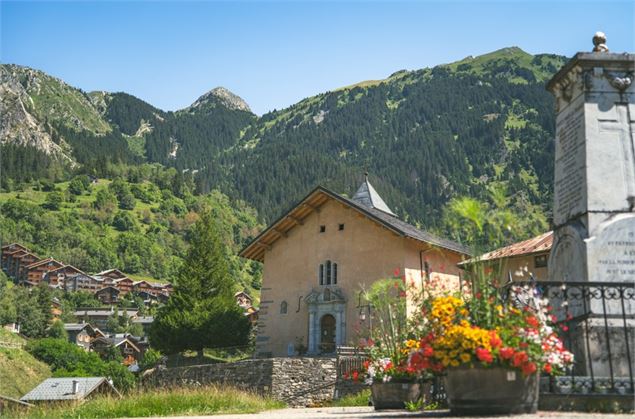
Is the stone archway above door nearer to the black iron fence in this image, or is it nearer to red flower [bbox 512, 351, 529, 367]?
the black iron fence

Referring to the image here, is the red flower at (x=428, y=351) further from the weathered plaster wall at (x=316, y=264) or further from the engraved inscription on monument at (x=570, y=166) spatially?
the weathered plaster wall at (x=316, y=264)

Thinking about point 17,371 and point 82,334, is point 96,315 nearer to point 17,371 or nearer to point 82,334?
point 82,334

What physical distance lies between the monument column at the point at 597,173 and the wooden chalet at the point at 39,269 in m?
125

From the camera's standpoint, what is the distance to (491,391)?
7.02 metres

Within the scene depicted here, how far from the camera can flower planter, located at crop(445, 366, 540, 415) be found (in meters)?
7.02

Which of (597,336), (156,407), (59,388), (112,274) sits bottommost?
(59,388)

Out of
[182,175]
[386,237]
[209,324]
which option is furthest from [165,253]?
[386,237]

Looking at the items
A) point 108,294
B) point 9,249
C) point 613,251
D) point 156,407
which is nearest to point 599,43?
point 613,251

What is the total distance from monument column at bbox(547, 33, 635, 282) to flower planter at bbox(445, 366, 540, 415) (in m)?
2.96

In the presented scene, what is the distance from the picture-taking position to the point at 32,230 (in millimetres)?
132875

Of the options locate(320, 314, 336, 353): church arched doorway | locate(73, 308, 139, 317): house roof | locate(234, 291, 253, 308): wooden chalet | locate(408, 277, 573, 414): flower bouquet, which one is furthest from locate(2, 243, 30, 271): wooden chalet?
locate(408, 277, 573, 414): flower bouquet

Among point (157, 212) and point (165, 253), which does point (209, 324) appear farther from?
point (157, 212)

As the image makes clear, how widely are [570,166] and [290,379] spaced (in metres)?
15.4

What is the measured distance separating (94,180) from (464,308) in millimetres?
161078
